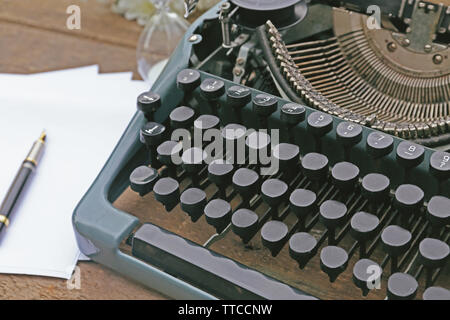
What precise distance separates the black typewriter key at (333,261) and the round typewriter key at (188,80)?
465 millimetres

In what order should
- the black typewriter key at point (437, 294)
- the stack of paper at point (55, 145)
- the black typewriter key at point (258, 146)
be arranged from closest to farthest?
the black typewriter key at point (437, 294) < the black typewriter key at point (258, 146) < the stack of paper at point (55, 145)

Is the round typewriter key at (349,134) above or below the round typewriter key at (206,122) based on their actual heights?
above

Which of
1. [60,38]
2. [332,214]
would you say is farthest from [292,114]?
[60,38]

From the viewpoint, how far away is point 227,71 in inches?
55.3

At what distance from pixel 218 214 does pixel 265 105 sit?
24 cm

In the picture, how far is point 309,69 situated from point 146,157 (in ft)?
1.31

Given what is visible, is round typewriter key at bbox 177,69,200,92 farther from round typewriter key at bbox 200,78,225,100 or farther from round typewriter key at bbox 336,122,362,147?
round typewriter key at bbox 336,122,362,147

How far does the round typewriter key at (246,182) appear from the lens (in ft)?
3.74

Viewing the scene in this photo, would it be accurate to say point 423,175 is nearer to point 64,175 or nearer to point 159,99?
point 159,99

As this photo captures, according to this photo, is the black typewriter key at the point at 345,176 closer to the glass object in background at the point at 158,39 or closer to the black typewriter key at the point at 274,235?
the black typewriter key at the point at 274,235

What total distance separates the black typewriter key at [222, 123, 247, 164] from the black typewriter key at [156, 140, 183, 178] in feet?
0.31

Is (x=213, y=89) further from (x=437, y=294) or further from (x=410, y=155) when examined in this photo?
(x=437, y=294)

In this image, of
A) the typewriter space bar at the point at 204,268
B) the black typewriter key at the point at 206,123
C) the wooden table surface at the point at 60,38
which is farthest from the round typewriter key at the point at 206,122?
the wooden table surface at the point at 60,38

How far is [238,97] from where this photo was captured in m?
1.24
